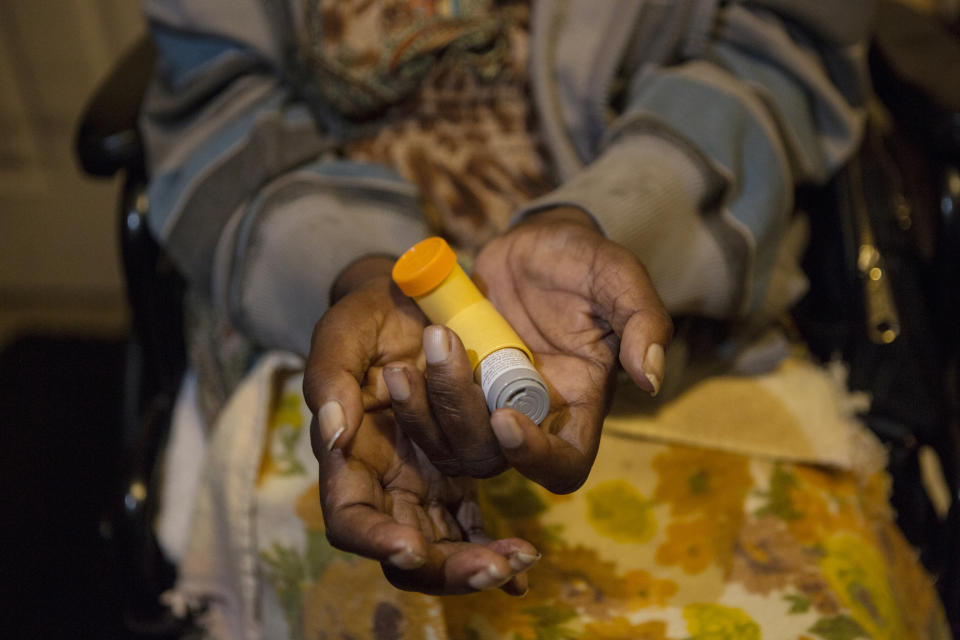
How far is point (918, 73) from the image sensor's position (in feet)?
1.99

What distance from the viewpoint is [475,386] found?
0.33m

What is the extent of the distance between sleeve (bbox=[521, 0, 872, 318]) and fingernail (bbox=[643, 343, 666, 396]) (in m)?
0.12

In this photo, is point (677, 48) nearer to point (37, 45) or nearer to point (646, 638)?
point (646, 638)

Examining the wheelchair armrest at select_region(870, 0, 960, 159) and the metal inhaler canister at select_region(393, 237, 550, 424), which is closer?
the metal inhaler canister at select_region(393, 237, 550, 424)

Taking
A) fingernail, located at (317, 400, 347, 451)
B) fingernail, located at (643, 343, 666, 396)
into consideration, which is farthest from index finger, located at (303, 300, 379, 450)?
fingernail, located at (643, 343, 666, 396)

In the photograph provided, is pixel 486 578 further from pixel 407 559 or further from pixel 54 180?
pixel 54 180

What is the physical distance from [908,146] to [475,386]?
0.59 meters

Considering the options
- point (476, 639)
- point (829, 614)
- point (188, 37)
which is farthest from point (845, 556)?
point (188, 37)

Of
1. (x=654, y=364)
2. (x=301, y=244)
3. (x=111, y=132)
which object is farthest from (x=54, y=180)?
(x=654, y=364)

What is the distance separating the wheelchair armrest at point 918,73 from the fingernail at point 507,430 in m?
0.43

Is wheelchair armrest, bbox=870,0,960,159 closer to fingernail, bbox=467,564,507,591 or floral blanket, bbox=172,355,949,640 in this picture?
floral blanket, bbox=172,355,949,640

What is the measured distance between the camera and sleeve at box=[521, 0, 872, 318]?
0.48 meters

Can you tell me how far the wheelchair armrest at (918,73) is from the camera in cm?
56

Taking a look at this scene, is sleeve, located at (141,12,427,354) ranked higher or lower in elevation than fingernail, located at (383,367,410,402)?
lower
